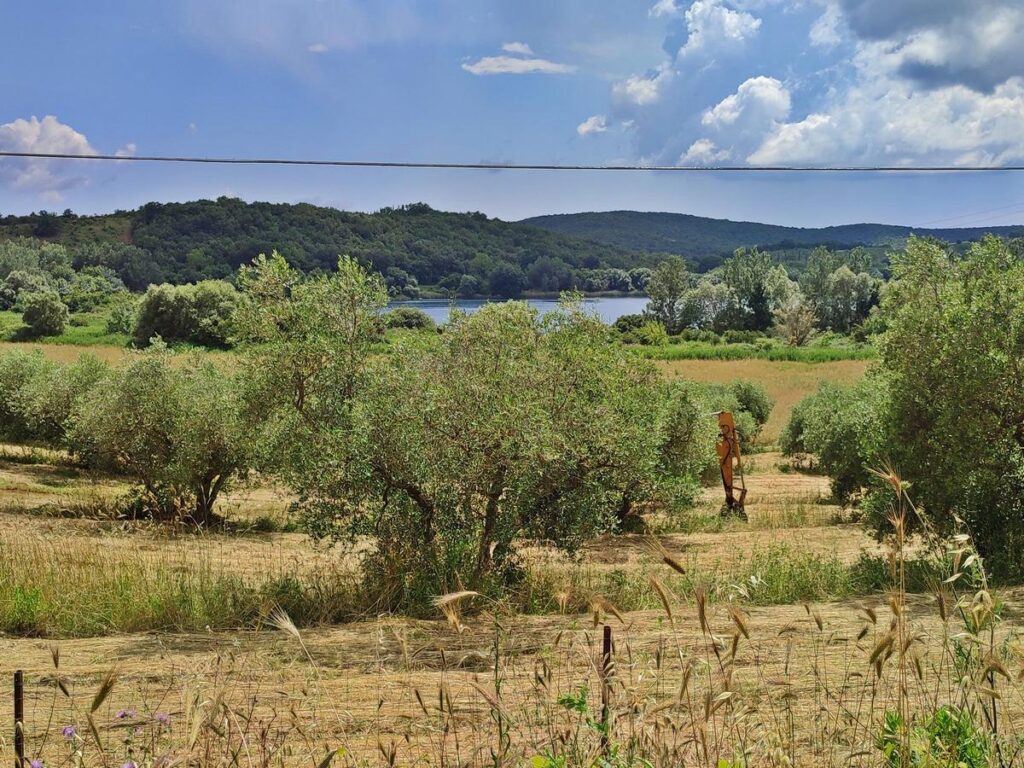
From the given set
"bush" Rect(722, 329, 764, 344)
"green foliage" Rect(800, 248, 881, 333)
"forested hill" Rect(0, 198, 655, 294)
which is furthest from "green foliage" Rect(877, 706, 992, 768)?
"green foliage" Rect(800, 248, 881, 333)

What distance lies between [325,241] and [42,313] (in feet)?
89.9

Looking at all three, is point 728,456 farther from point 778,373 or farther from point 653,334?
point 778,373

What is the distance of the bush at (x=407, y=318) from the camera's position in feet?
50.6

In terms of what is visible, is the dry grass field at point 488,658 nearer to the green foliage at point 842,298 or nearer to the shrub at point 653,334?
the shrub at point 653,334

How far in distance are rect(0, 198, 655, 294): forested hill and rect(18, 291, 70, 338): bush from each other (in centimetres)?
1784

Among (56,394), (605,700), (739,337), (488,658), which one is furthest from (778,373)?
(605,700)

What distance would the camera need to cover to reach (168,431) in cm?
2116

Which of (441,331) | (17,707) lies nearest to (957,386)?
(441,331)

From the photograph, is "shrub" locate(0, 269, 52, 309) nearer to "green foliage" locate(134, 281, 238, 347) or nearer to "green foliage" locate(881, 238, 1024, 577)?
"green foliage" locate(134, 281, 238, 347)

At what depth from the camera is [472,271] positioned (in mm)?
81062

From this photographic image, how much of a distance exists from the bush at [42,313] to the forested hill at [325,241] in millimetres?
17836

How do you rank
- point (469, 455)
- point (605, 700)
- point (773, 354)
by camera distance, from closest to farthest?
point (605, 700) < point (469, 455) < point (773, 354)

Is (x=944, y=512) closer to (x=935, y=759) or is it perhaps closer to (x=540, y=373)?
(x=540, y=373)

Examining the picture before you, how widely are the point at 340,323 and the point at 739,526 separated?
438 inches
